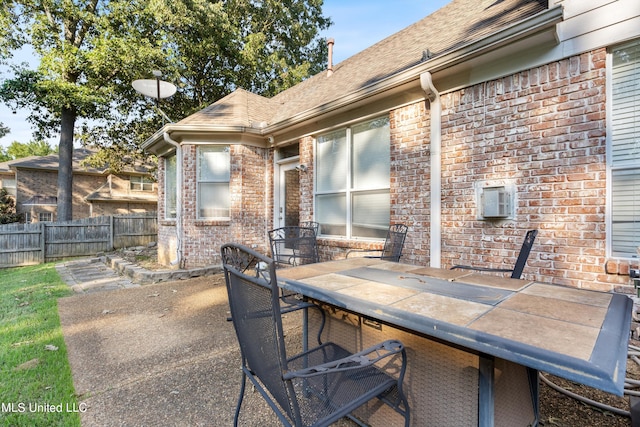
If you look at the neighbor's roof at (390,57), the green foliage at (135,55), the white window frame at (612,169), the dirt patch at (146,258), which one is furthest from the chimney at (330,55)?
the green foliage at (135,55)

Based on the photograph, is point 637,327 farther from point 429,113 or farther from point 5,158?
point 5,158

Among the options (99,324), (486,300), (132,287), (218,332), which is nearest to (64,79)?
(132,287)

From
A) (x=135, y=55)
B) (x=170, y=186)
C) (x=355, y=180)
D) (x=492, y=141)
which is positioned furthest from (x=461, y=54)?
(x=135, y=55)

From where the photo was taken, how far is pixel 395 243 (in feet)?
13.1

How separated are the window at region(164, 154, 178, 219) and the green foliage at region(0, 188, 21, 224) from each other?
1293 cm

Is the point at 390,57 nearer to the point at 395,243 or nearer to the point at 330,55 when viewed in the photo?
the point at 330,55

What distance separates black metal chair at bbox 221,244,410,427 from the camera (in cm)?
118

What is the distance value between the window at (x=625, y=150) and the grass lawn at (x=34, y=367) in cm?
439

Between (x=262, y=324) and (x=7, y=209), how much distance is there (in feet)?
71.2

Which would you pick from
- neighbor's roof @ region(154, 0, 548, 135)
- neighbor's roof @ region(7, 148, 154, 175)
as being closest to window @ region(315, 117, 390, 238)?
neighbor's roof @ region(154, 0, 548, 135)

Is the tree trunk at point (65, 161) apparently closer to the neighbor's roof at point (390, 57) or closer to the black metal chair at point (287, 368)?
the neighbor's roof at point (390, 57)

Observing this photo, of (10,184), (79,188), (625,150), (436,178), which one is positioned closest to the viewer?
(625,150)

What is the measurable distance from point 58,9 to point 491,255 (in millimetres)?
15460

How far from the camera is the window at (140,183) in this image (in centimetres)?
1928
